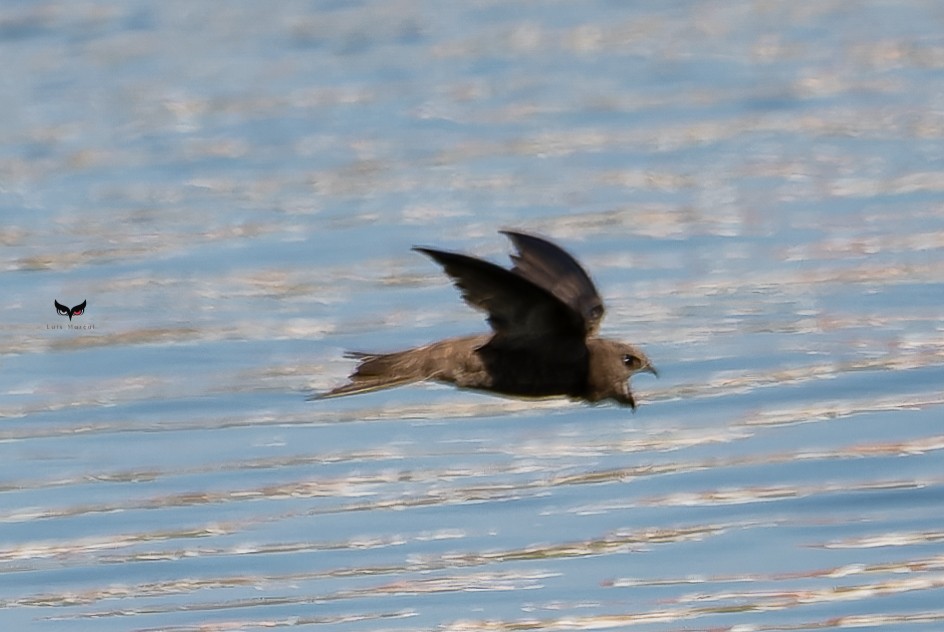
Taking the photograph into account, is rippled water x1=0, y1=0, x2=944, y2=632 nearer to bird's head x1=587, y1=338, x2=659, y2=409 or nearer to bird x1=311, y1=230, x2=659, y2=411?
bird's head x1=587, y1=338, x2=659, y2=409

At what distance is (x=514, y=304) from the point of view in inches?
331

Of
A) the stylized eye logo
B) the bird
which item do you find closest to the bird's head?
the bird

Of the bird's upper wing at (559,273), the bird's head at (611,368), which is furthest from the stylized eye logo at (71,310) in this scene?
the bird's upper wing at (559,273)

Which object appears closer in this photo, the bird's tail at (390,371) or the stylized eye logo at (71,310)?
the bird's tail at (390,371)

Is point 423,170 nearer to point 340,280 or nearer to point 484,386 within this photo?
point 340,280

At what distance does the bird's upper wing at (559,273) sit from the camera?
866 centimetres

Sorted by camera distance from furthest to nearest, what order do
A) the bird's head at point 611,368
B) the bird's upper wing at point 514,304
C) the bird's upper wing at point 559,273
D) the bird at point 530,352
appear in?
1. the bird's head at point 611,368
2. the bird's upper wing at point 559,273
3. the bird at point 530,352
4. the bird's upper wing at point 514,304

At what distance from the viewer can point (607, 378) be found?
29.3 ft

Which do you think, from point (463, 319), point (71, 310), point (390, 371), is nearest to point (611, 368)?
point (390, 371)

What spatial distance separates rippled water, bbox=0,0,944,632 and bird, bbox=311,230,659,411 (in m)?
1.17

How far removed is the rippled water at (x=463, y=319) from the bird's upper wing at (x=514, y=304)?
57.1 inches

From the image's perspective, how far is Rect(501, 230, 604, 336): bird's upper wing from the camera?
8.66 m

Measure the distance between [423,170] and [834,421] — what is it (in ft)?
17.3

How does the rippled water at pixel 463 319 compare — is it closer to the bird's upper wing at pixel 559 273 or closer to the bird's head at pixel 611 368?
the bird's head at pixel 611 368
